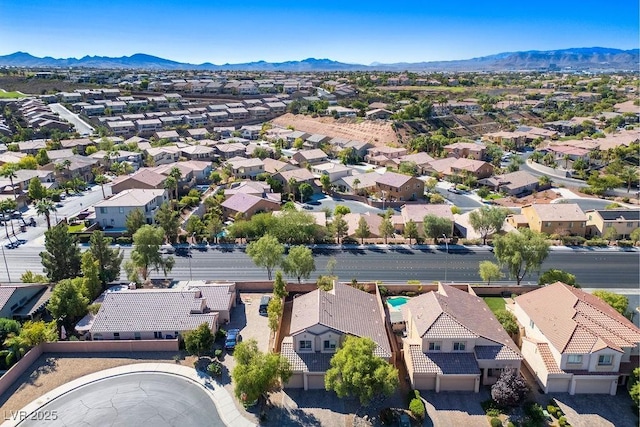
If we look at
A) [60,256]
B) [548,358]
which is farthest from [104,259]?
[548,358]

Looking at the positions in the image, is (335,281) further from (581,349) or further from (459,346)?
(581,349)

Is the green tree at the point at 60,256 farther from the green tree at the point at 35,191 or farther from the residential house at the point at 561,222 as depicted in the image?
the residential house at the point at 561,222

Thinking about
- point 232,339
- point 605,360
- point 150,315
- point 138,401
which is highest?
point 605,360

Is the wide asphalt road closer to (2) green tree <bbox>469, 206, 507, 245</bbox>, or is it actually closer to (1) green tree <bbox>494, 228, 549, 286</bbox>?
(2) green tree <bbox>469, 206, 507, 245</bbox>

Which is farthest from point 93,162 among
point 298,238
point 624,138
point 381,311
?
point 624,138

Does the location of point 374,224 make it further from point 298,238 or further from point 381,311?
point 381,311

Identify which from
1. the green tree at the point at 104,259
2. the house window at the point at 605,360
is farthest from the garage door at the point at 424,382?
the green tree at the point at 104,259
